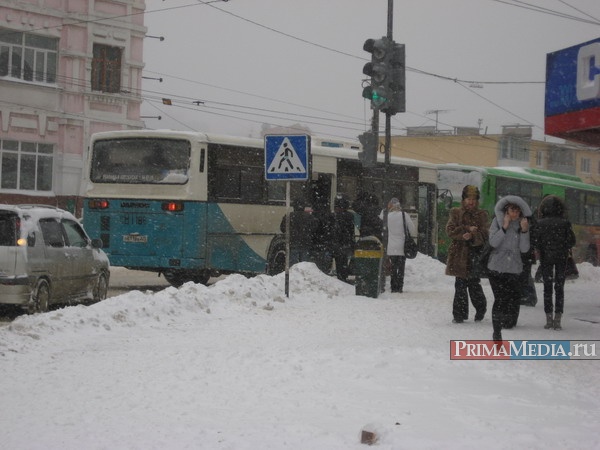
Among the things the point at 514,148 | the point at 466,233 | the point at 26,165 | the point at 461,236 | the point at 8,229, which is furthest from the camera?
the point at 514,148

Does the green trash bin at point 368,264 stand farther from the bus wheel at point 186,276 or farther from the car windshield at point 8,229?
the car windshield at point 8,229

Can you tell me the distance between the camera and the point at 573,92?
13383 mm

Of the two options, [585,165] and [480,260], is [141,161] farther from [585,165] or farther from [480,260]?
[585,165]

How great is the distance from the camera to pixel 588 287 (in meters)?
20.8

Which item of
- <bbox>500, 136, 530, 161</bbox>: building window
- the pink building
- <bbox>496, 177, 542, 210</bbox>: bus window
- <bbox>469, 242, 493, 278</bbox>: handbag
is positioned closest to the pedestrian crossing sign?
<bbox>469, 242, 493, 278</bbox>: handbag

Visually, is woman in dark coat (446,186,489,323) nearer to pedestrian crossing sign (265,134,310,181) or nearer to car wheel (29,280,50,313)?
pedestrian crossing sign (265,134,310,181)

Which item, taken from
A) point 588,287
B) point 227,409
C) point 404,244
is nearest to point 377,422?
point 227,409

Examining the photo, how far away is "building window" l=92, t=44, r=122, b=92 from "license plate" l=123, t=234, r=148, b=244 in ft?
67.6

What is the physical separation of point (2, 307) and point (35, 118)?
874 inches

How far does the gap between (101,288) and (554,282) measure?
7.51 m

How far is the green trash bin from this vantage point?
15320 millimetres

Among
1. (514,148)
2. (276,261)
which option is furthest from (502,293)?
(514,148)

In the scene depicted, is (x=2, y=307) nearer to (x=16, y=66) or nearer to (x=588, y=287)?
(x=588, y=287)

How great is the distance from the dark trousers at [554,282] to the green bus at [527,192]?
1373 centimetres
